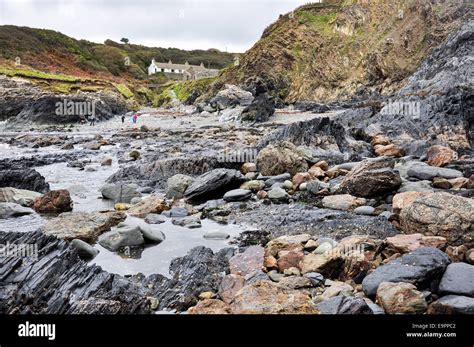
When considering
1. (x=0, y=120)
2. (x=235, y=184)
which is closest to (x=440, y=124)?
(x=235, y=184)

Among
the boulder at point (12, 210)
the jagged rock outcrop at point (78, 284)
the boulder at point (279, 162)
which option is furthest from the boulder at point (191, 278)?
the boulder at point (279, 162)

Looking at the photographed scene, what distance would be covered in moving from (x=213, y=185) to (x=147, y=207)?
8.47 ft

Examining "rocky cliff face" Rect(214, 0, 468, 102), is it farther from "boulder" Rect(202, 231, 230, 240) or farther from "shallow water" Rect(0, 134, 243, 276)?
"boulder" Rect(202, 231, 230, 240)

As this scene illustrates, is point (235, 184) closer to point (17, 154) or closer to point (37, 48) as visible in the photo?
point (17, 154)

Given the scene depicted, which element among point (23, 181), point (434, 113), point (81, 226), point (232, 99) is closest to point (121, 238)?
point (81, 226)

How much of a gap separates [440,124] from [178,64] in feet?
413

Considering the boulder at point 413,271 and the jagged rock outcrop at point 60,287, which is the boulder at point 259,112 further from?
the jagged rock outcrop at point 60,287

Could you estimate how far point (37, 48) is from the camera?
273 feet

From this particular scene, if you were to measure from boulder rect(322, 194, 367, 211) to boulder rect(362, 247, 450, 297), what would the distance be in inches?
189

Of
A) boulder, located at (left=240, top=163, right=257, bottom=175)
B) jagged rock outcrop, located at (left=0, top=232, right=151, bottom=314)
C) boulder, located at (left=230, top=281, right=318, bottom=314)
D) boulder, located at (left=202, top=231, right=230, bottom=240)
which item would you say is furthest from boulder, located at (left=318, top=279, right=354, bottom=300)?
boulder, located at (left=240, top=163, right=257, bottom=175)

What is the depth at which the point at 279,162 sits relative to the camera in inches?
610

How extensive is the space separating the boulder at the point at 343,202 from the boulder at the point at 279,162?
373 centimetres

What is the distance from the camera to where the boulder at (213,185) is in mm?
13366

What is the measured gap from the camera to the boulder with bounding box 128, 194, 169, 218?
11.5 m
